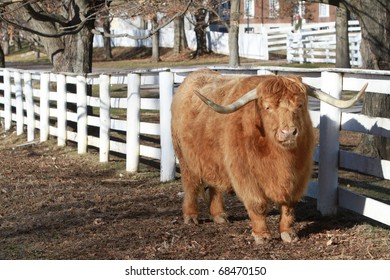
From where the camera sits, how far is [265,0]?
211 feet

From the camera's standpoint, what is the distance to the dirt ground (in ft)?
25.0

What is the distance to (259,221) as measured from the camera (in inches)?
307

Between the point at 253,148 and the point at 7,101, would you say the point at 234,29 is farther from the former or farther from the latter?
the point at 253,148

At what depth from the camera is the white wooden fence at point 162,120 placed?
8414 mm

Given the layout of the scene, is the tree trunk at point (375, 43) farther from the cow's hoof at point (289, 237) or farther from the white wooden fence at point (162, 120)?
the cow's hoof at point (289, 237)

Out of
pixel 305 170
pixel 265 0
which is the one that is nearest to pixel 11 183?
pixel 305 170

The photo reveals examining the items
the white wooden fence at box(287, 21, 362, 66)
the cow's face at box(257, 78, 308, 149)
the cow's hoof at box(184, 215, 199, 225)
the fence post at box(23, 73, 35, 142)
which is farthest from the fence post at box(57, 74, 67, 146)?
the white wooden fence at box(287, 21, 362, 66)

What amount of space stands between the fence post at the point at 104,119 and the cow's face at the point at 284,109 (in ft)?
21.7

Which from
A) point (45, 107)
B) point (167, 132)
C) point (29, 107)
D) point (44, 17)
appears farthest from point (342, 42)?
point (167, 132)

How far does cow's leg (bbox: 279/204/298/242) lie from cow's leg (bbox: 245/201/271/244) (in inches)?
5.5

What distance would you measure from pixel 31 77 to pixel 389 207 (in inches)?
463

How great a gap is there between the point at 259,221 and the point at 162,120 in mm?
4189

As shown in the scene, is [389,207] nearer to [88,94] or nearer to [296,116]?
[296,116]

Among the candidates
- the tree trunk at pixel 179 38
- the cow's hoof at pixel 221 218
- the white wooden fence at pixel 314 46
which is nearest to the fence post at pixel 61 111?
the cow's hoof at pixel 221 218
